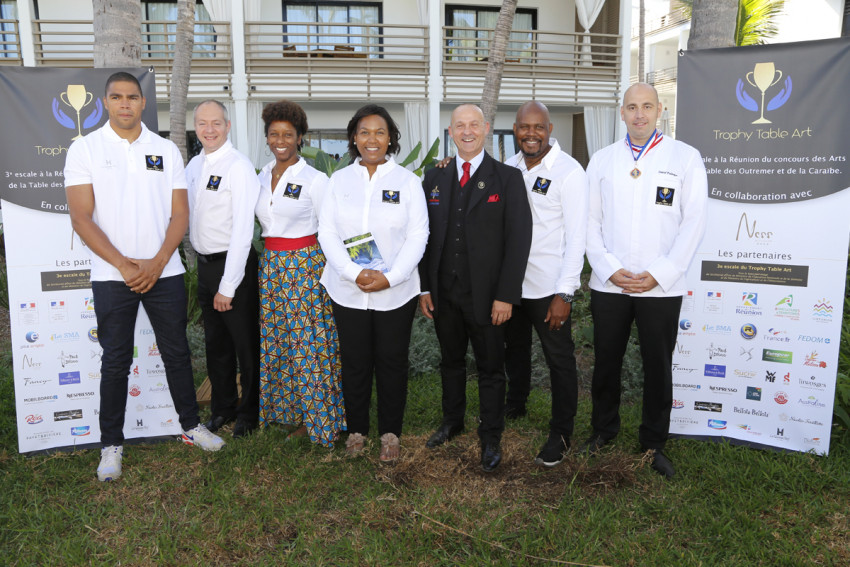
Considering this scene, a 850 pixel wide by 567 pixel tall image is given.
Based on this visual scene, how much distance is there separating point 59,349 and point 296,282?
156cm

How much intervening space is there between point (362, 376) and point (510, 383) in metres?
1.17

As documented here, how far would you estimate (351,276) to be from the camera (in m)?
3.32

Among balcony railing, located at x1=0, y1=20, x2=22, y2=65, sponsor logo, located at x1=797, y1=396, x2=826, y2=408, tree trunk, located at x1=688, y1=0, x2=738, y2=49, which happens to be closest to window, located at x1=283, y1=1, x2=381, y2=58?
balcony railing, located at x1=0, y1=20, x2=22, y2=65

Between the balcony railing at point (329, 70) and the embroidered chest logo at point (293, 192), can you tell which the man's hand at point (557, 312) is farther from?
the balcony railing at point (329, 70)

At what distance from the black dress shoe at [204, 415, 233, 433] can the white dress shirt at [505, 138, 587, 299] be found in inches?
84.7

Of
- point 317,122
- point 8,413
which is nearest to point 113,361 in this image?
point 8,413

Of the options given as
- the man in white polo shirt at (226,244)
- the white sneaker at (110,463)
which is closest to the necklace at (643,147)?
the man in white polo shirt at (226,244)

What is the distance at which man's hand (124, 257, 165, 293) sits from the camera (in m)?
3.32

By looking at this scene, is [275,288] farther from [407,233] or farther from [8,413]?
[8,413]

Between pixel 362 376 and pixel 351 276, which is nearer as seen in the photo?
pixel 351 276

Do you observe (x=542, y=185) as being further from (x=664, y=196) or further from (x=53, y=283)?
(x=53, y=283)

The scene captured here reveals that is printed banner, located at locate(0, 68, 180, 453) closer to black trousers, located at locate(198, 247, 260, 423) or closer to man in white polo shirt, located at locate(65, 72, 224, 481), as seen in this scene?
black trousers, located at locate(198, 247, 260, 423)

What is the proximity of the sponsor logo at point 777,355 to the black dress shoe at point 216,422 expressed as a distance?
3.40 m

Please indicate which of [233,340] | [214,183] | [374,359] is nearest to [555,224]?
[374,359]
